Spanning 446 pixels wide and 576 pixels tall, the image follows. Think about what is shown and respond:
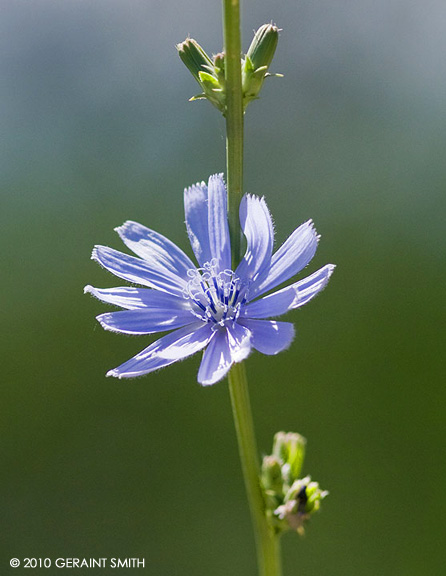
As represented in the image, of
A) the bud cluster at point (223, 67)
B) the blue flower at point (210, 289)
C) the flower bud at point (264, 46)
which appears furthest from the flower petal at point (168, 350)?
the flower bud at point (264, 46)

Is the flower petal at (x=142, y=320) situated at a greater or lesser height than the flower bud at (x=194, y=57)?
lesser

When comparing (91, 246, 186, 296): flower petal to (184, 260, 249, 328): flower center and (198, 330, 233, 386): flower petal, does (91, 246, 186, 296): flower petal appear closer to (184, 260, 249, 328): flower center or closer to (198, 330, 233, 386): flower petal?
(184, 260, 249, 328): flower center

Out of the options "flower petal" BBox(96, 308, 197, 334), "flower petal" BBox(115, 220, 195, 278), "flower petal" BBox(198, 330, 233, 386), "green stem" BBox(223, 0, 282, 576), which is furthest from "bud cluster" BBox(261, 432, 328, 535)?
"flower petal" BBox(115, 220, 195, 278)

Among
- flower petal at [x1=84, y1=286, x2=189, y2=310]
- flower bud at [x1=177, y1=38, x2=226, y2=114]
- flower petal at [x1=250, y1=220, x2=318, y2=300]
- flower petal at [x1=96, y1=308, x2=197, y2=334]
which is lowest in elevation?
flower petal at [x1=96, y1=308, x2=197, y2=334]

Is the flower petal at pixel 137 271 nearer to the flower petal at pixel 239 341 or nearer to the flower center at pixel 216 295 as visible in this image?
the flower center at pixel 216 295

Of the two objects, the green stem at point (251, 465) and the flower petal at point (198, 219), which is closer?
the green stem at point (251, 465)

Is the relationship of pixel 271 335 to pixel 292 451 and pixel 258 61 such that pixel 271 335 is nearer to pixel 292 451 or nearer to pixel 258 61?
pixel 292 451
